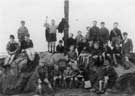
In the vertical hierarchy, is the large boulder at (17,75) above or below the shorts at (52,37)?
below

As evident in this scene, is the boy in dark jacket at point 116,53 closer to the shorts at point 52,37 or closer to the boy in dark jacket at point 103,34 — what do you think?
the boy in dark jacket at point 103,34

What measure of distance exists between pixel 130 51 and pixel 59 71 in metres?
4.38

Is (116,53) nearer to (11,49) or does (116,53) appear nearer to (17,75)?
(17,75)

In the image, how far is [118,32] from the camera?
17266 millimetres

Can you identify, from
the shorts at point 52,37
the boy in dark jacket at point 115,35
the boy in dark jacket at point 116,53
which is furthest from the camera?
the shorts at point 52,37

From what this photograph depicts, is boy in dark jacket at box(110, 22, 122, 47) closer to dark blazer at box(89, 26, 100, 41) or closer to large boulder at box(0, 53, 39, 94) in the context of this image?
dark blazer at box(89, 26, 100, 41)

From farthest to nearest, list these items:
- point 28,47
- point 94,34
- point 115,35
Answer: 1. point 115,35
2. point 94,34
3. point 28,47

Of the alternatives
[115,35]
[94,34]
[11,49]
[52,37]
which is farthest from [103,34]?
[11,49]

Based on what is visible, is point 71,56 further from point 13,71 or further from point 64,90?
point 13,71

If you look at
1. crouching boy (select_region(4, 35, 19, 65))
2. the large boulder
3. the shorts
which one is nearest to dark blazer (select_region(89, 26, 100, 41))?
the shorts

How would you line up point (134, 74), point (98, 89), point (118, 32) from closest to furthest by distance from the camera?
point (98, 89)
point (134, 74)
point (118, 32)

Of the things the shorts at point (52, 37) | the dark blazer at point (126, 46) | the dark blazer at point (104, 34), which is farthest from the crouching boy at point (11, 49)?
the dark blazer at point (126, 46)

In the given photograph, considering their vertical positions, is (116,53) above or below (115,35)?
below

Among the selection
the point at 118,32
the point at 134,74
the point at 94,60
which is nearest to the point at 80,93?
the point at 94,60
